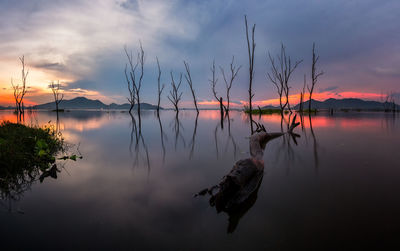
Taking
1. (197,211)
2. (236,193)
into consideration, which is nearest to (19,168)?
(197,211)

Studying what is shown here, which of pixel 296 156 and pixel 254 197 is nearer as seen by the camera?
pixel 254 197

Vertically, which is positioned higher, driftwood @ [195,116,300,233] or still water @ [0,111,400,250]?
driftwood @ [195,116,300,233]

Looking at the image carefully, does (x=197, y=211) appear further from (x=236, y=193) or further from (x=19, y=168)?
(x=19, y=168)

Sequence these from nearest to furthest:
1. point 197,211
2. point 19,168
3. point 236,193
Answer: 1. point 197,211
2. point 236,193
3. point 19,168

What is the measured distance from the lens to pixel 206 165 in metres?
4.41

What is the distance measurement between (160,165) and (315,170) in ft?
11.4

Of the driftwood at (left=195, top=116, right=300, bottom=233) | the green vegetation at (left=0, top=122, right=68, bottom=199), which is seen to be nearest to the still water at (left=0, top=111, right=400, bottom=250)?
the driftwood at (left=195, top=116, right=300, bottom=233)

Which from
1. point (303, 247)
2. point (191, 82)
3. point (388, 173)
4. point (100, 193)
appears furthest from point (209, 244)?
point (191, 82)

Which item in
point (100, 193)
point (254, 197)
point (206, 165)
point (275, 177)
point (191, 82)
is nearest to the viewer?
point (254, 197)

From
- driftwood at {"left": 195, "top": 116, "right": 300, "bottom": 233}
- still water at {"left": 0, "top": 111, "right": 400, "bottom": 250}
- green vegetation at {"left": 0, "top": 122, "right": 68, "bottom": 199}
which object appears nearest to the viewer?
still water at {"left": 0, "top": 111, "right": 400, "bottom": 250}

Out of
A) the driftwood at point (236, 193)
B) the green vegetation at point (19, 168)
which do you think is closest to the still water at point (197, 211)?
the driftwood at point (236, 193)

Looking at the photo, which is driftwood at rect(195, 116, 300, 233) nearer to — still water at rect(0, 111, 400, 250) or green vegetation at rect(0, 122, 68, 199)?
still water at rect(0, 111, 400, 250)

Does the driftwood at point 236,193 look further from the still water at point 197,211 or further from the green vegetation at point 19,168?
the green vegetation at point 19,168

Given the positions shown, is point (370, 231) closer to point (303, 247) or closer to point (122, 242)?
point (303, 247)
